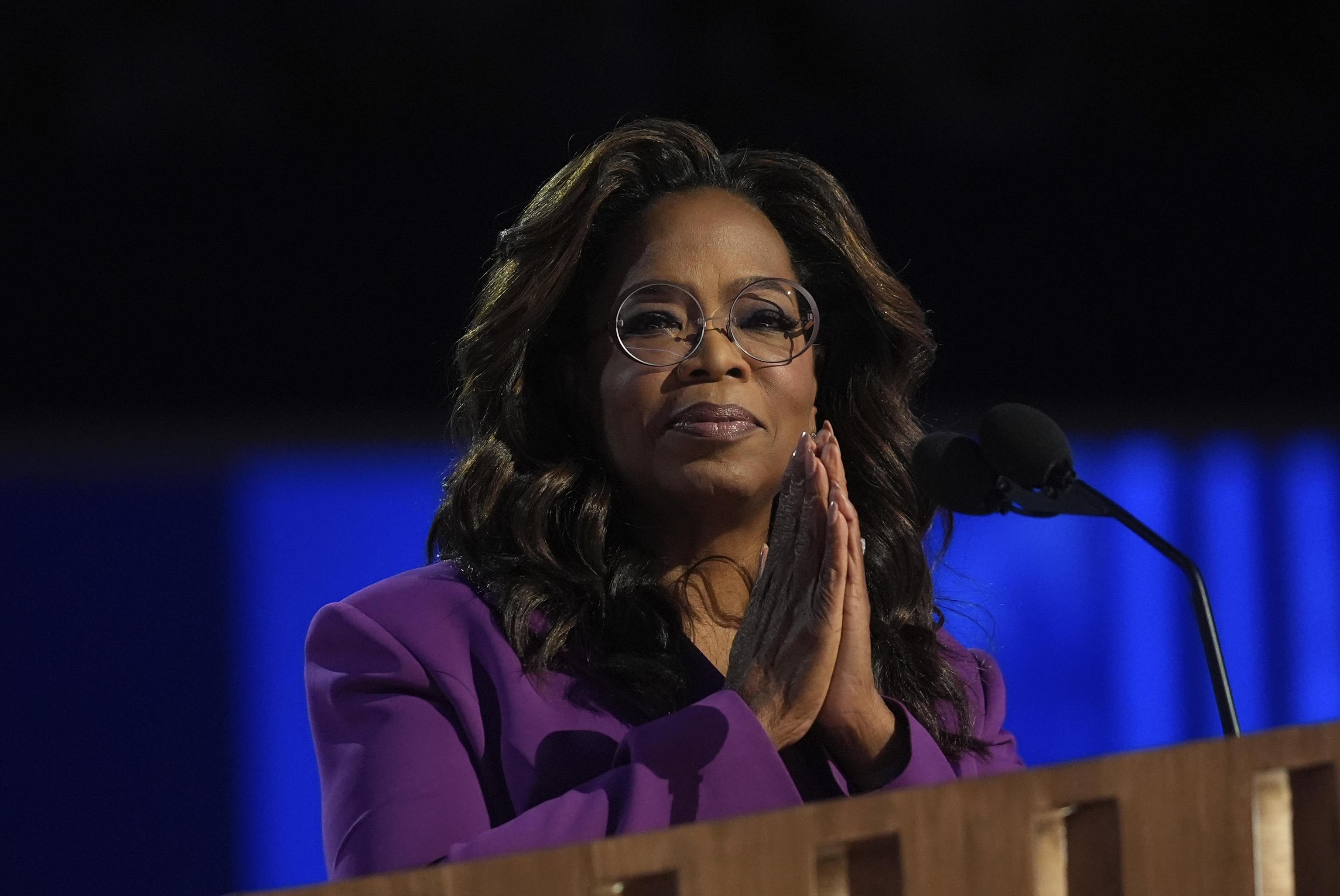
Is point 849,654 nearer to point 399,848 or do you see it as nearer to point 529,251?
point 399,848

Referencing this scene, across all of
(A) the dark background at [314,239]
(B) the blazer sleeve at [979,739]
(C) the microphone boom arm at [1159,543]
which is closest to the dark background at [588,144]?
(A) the dark background at [314,239]

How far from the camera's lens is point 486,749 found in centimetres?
158

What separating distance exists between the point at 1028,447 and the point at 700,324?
515 mm

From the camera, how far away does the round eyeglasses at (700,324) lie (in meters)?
1.74

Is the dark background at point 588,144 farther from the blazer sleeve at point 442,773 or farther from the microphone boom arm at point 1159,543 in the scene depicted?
the microphone boom arm at point 1159,543

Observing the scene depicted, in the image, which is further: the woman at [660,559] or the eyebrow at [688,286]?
the eyebrow at [688,286]

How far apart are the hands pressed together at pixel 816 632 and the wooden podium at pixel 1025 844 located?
0.55m

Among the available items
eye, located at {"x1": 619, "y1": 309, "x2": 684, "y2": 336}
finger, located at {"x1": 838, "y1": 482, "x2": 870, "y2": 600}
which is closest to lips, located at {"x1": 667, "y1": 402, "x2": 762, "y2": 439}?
eye, located at {"x1": 619, "y1": 309, "x2": 684, "y2": 336}

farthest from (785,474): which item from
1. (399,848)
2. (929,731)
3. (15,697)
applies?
(15,697)

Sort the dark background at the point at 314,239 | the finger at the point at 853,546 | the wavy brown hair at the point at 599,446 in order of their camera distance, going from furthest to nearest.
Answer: the dark background at the point at 314,239 → the wavy brown hair at the point at 599,446 → the finger at the point at 853,546

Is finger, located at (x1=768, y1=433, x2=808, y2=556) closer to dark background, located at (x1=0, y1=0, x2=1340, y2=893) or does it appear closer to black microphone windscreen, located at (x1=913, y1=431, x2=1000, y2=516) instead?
black microphone windscreen, located at (x1=913, y1=431, x2=1000, y2=516)

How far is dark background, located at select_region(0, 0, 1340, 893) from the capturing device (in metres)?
2.75

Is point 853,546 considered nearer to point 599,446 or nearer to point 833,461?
point 833,461

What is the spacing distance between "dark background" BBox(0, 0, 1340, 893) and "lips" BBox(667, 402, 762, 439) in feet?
4.47
